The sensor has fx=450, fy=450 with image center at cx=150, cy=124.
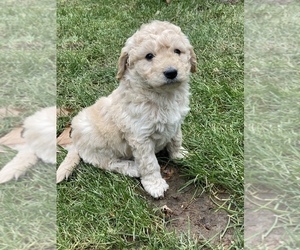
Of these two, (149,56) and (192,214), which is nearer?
(149,56)

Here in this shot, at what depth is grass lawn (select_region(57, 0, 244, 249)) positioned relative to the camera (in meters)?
2.58

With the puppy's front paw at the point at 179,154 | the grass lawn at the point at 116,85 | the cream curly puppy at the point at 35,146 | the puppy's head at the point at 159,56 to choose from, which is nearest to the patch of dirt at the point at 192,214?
the grass lawn at the point at 116,85

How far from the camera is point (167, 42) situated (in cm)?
258

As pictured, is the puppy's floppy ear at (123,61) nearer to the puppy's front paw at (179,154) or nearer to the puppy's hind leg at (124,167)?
the puppy's hind leg at (124,167)

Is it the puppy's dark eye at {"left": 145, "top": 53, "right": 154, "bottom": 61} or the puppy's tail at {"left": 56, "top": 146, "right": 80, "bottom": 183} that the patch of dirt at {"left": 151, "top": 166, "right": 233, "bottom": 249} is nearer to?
the puppy's tail at {"left": 56, "top": 146, "right": 80, "bottom": 183}

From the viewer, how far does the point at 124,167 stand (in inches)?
120

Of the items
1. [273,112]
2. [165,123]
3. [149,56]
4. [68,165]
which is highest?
[273,112]

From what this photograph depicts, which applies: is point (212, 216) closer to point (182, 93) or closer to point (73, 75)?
Answer: point (182, 93)

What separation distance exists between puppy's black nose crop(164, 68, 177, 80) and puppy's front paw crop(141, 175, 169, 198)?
2.35ft

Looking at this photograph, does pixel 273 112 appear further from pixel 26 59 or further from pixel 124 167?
pixel 124 167

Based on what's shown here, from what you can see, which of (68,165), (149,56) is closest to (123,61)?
(149,56)

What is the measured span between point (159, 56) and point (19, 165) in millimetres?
1229

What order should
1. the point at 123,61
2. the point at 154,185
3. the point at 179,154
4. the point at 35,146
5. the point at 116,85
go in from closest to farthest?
the point at 35,146, the point at 123,61, the point at 154,185, the point at 179,154, the point at 116,85

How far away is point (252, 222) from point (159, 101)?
1.19 metres
